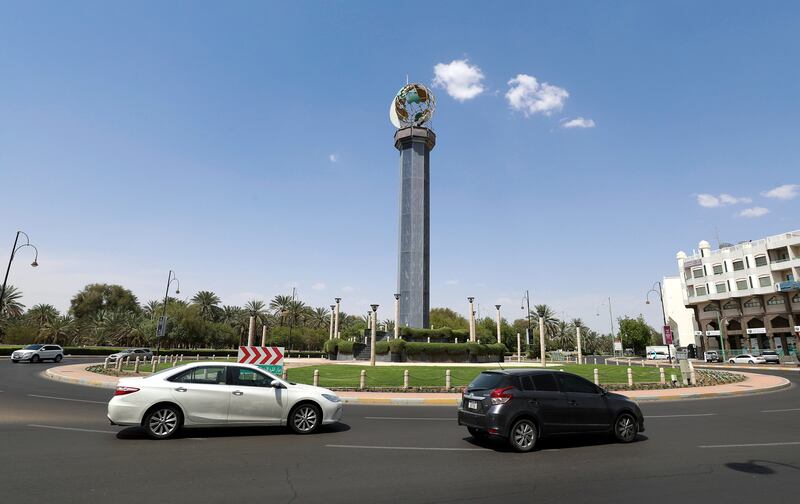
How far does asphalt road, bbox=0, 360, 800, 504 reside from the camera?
5.69m

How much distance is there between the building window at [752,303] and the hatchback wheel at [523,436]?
74.3 m

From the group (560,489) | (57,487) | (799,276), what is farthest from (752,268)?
(57,487)

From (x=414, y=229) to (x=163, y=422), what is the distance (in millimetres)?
46677

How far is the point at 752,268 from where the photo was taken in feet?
215

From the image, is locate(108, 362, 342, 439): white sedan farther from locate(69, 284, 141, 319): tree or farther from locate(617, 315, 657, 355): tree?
locate(617, 315, 657, 355): tree

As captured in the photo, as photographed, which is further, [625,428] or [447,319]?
[447,319]

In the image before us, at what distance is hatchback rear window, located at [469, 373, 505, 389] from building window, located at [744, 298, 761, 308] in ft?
244

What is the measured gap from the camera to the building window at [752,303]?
212 feet

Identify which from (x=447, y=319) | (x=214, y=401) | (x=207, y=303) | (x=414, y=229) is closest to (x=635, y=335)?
(x=447, y=319)

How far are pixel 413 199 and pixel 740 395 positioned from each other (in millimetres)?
40103

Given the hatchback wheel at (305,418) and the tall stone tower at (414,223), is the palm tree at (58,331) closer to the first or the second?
the tall stone tower at (414,223)

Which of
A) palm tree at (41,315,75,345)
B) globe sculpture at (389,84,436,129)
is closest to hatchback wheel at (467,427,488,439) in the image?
globe sculpture at (389,84,436,129)

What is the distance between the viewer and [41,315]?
230 feet

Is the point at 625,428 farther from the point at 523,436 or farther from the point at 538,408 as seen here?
the point at 523,436
